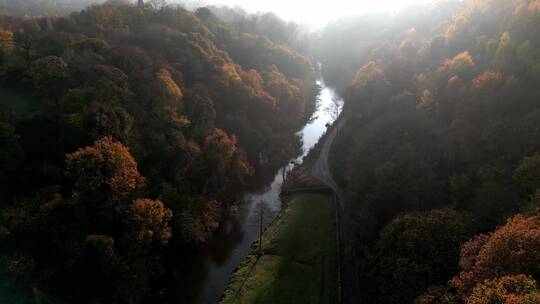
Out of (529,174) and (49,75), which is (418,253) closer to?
(529,174)

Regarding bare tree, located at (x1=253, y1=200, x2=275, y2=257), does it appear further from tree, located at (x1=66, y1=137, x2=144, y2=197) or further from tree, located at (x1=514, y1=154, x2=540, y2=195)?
tree, located at (x1=514, y1=154, x2=540, y2=195)

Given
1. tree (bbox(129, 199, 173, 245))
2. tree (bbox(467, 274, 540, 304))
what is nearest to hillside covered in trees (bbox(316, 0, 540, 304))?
tree (bbox(467, 274, 540, 304))

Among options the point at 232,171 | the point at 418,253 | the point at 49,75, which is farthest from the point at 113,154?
the point at 418,253

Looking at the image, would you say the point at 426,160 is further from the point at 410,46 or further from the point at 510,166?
the point at 410,46

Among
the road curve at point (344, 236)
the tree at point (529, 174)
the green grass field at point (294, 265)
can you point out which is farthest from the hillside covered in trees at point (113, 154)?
the tree at point (529, 174)

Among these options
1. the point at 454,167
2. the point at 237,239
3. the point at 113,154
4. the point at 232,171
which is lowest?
the point at 237,239

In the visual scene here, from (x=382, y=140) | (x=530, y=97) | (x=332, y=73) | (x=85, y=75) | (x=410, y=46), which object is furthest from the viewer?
(x=332, y=73)

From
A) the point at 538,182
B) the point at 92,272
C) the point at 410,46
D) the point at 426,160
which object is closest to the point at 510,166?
the point at 538,182
